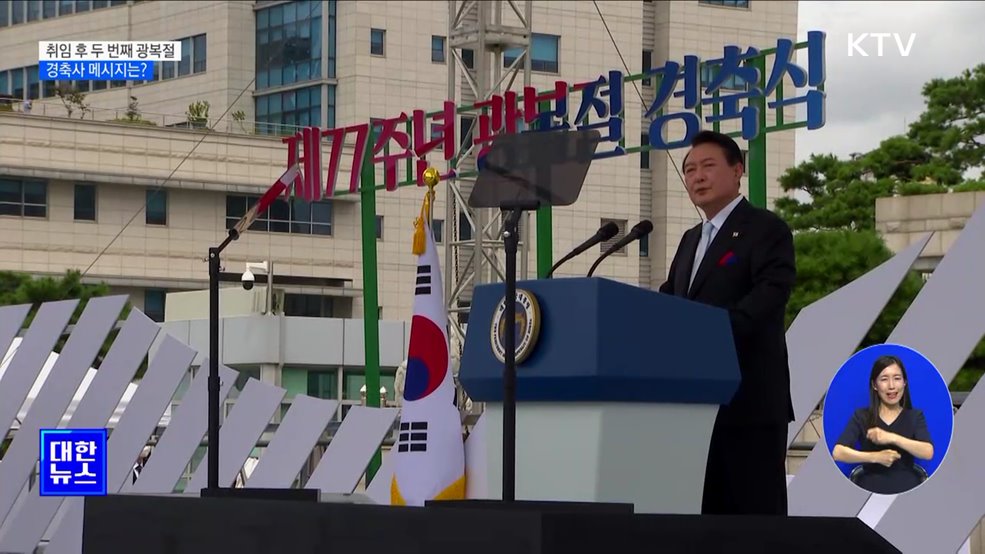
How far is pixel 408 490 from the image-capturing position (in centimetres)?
615

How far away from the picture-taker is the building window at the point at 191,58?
144ft

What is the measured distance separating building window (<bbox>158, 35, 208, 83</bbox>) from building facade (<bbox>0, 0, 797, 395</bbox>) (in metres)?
0.05

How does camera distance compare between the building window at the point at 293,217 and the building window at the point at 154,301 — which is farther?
the building window at the point at 293,217

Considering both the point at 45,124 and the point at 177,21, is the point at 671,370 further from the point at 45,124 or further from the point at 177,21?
the point at 177,21

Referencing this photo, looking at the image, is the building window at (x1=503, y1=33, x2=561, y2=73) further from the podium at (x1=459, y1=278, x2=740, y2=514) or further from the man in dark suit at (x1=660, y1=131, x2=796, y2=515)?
the podium at (x1=459, y1=278, x2=740, y2=514)

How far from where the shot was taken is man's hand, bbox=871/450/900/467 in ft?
27.1

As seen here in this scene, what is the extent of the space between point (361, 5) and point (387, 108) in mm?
2324

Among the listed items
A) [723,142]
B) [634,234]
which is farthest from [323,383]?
[723,142]

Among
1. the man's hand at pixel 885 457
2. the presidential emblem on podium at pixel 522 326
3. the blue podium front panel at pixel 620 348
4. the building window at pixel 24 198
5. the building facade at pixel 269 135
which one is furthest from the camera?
the building facade at pixel 269 135

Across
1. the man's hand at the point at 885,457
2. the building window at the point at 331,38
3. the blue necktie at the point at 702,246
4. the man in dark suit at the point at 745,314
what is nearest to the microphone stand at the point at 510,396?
the man in dark suit at the point at 745,314

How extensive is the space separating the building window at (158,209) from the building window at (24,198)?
7.52ft

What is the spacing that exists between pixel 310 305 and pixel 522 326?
36.5 metres

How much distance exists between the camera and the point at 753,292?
450cm

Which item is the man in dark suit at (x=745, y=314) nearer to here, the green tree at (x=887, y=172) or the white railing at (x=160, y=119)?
the green tree at (x=887, y=172)
